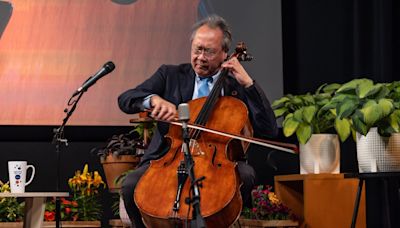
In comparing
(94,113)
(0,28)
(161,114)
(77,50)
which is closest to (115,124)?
(94,113)

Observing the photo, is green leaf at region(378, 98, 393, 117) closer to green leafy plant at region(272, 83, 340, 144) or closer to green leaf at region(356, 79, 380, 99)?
green leaf at region(356, 79, 380, 99)

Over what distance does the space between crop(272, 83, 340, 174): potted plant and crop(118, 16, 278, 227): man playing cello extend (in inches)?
27.4

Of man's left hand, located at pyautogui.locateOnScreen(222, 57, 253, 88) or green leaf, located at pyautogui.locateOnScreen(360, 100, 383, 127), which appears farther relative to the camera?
green leaf, located at pyautogui.locateOnScreen(360, 100, 383, 127)

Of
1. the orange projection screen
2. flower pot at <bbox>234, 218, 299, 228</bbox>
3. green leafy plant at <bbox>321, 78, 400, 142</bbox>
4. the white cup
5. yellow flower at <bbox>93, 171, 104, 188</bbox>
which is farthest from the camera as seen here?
the orange projection screen

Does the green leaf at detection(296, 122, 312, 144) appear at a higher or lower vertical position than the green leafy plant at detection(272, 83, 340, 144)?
lower

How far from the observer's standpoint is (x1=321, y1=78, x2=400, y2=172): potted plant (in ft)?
11.2

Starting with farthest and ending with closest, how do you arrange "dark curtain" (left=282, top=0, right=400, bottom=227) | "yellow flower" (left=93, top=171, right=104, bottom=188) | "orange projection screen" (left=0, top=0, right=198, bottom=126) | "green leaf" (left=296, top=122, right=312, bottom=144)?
"dark curtain" (left=282, top=0, right=400, bottom=227)
"orange projection screen" (left=0, top=0, right=198, bottom=126)
"yellow flower" (left=93, top=171, right=104, bottom=188)
"green leaf" (left=296, top=122, right=312, bottom=144)

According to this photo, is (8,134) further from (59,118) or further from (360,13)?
(360,13)

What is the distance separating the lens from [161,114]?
9.45 ft

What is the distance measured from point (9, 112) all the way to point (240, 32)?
1.45m

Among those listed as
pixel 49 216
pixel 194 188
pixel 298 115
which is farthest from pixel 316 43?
pixel 194 188

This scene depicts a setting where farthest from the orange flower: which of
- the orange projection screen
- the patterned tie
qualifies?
the patterned tie

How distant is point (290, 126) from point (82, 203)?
1195 millimetres

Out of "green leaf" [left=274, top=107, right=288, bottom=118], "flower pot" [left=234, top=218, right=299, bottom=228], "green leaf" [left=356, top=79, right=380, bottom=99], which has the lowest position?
"flower pot" [left=234, top=218, right=299, bottom=228]
